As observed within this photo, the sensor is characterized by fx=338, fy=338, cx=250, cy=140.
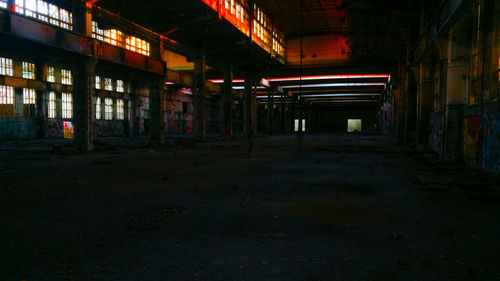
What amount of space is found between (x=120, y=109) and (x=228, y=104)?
12068mm

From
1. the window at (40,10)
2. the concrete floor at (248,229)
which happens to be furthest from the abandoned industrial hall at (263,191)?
the window at (40,10)

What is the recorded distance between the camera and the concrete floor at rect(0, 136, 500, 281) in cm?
241

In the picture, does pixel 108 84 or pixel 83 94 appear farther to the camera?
pixel 108 84

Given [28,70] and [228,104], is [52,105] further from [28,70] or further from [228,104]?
[228,104]

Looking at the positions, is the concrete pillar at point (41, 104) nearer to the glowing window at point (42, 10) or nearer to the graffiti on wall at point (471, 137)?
the glowing window at point (42, 10)

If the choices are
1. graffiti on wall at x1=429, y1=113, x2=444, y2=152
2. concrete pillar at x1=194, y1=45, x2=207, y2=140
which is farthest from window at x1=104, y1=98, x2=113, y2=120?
graffiti on wall at x1=429, y1=113, x2=444, y2=152

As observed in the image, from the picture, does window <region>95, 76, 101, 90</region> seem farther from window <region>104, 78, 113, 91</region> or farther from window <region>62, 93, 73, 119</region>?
window <region>62, 93, 73, 119</region>

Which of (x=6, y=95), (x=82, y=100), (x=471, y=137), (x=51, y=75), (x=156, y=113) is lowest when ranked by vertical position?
(x=471, y=137)

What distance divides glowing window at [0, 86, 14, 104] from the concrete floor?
65.0 feet

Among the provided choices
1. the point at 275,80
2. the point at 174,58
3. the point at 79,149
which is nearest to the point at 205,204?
the point at 79,149

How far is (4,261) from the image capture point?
2520 mm

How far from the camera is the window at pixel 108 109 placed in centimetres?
3031

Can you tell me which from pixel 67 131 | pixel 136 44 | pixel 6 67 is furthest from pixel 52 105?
pixel 136 44

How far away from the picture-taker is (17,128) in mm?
23047
